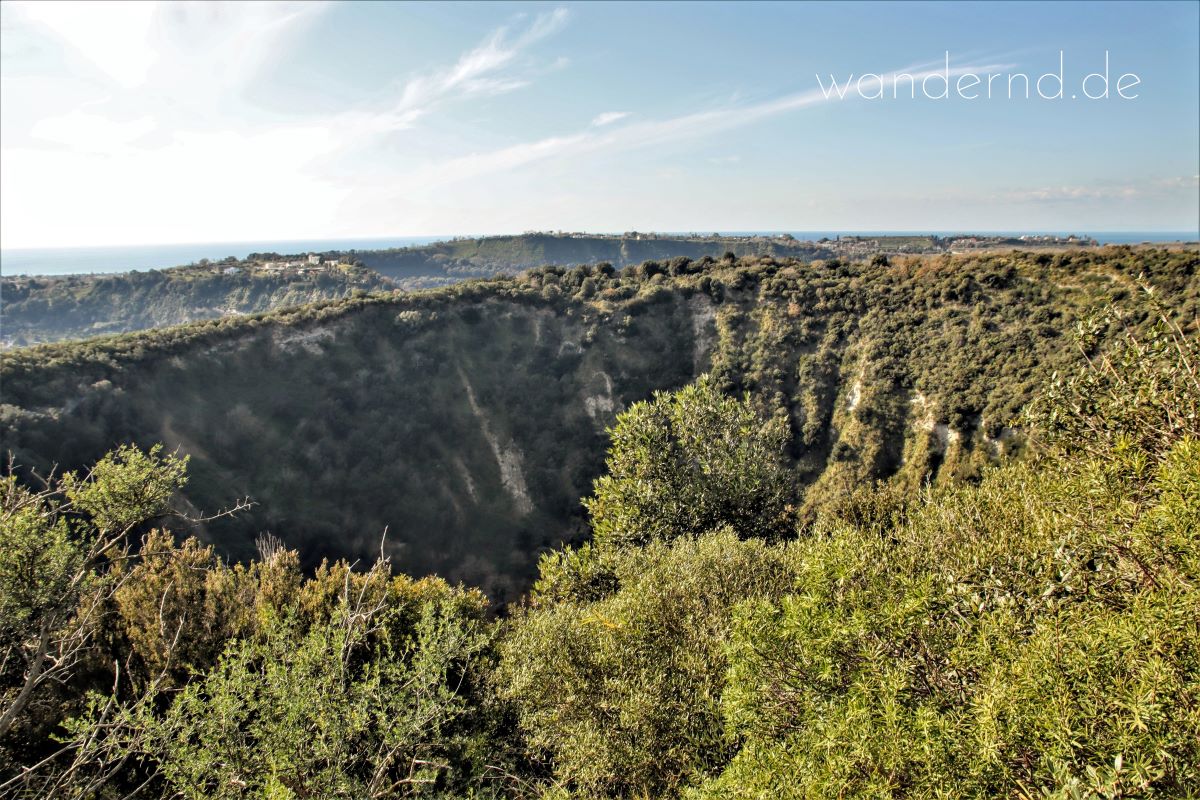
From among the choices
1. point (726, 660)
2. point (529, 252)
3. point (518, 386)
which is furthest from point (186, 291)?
point (726, 660)

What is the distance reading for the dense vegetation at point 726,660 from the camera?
269 inches

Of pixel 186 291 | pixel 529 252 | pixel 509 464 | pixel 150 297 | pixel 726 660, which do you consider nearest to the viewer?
pixel 726 660

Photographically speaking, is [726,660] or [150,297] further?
[150,297]

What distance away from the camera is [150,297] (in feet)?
326

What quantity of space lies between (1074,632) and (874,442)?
38432mm

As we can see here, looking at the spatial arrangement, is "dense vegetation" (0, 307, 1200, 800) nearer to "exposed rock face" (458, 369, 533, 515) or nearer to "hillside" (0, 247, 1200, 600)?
"hillside" (0, 247, 1200, 600)

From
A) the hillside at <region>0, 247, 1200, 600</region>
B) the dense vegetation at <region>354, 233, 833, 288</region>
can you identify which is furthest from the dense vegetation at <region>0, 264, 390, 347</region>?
the dense vegetation at <region>354, 233, 833, 288</region>

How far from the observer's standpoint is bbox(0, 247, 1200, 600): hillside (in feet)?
132

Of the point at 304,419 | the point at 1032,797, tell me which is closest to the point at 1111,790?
the point at 1032,797

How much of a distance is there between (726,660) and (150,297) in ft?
411

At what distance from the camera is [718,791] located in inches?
390

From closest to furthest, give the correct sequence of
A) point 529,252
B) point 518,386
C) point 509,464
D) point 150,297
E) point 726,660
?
point 726,660, point 509,464, point 518,386, point 150,297, point 529,252

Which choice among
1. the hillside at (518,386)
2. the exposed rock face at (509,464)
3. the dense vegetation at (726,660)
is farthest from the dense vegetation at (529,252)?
the dense vegetation at (726,660)

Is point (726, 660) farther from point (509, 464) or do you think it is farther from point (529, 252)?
point (529, 252)
